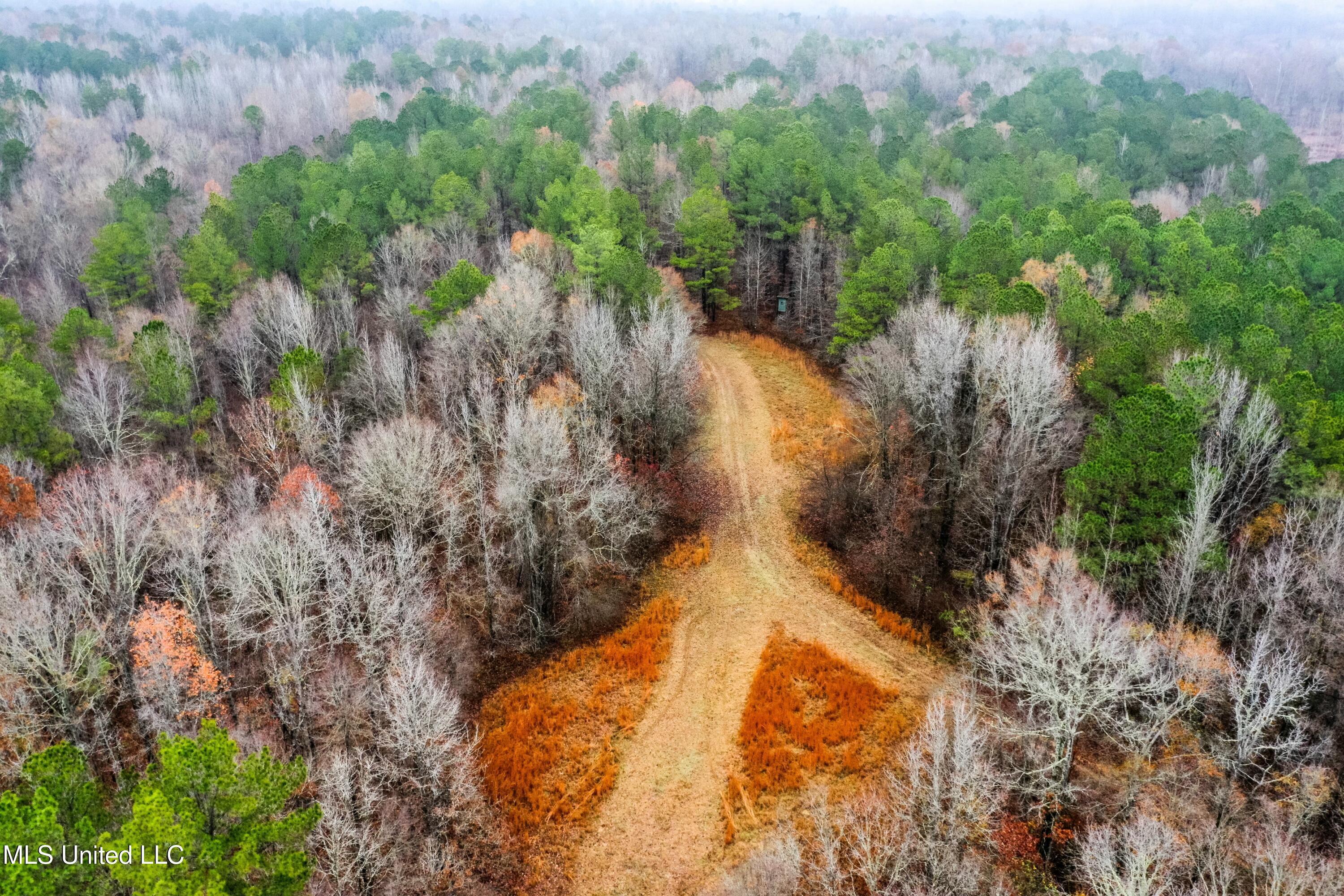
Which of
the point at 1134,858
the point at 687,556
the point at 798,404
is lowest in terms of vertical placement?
the point at 687,556

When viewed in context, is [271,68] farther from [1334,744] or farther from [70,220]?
[1334,744]

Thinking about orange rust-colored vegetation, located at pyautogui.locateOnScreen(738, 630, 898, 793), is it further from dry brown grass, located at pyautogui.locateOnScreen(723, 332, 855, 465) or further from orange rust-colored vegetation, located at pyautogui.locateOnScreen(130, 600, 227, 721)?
orange rust-colored vegetation, located at pyautogui.locateOnScreen(130, 600, 227, 721)

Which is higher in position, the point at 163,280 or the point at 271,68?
the point at 271,68

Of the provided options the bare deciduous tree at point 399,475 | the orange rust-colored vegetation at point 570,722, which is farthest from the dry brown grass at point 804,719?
the bare deciduous tree at point 399,475

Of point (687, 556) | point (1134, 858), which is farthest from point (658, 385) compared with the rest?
point (1134, 858)

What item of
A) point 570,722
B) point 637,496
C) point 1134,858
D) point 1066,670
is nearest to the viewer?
point 1134,858

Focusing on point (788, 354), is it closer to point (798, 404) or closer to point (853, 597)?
point (798, 404)

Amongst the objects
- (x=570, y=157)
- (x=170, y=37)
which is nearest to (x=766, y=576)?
(x=570, y=157)

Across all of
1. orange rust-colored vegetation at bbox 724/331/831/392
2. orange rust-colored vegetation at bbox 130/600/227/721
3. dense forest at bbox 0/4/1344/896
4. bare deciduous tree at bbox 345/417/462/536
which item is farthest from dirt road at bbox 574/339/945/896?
orange rust-colored vegetation at bbox 130/600/227/721
